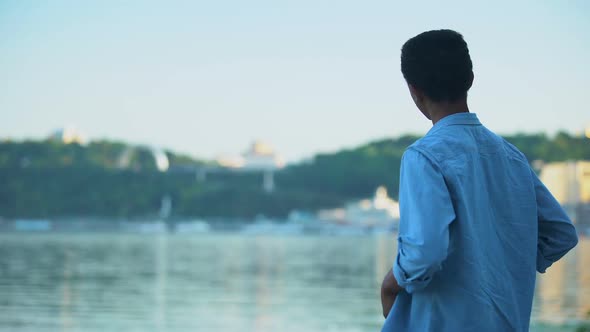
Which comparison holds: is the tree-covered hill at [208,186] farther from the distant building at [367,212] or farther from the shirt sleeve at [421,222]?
the shirt sleeve at [421,222]

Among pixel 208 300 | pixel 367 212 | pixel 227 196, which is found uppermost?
pixel 227 196

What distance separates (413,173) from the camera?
6.40 ft

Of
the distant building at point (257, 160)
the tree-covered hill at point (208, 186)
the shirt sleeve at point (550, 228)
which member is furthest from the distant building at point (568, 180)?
the shirt sleeve at point (550, 228)

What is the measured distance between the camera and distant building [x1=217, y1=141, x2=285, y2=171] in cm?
15188

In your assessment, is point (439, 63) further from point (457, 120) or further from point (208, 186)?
point (208, 186)

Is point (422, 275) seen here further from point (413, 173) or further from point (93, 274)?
point (93, 274)

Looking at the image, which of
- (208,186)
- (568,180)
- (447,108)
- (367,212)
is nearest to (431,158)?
(447,108)

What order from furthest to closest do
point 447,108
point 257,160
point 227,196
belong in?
point 257,160 < point 227,196 < point 447,108

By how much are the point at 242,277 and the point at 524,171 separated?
30.1 metres

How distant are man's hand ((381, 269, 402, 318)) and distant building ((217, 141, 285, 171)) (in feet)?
479

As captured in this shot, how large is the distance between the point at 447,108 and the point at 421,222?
0.34 m

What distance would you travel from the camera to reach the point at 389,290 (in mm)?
2020

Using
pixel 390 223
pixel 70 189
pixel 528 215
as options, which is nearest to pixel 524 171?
pixel 528 215

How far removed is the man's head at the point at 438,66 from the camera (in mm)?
2111
